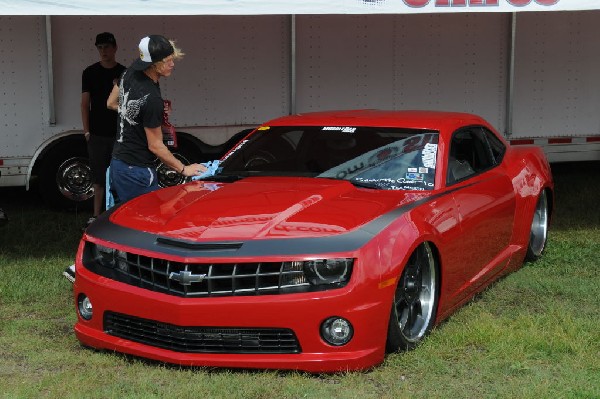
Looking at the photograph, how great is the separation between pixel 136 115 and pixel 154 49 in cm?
46

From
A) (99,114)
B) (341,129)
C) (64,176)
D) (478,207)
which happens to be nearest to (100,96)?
(99,114)

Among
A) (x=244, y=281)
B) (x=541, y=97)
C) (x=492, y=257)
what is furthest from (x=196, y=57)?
(x=244, y=281)

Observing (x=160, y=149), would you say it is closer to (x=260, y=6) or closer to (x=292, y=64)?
(x=260, y=6)

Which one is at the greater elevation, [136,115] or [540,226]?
[136,115]

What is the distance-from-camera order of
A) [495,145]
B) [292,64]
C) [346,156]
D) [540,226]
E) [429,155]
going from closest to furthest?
[429,155], [346,156], [495,145], [540,226], [292,64]

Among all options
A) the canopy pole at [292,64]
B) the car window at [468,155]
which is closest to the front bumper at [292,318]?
the car window at [468,155]

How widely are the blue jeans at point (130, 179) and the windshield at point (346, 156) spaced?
0.48 m

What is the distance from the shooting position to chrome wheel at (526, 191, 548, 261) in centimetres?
777

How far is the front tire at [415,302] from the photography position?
5.23 m

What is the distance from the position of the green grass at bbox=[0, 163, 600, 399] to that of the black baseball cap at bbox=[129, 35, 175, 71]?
5.53ft

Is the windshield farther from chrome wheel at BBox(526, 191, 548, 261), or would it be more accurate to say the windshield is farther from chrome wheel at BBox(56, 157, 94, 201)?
chrome wheel at BBox(56, 157, 94, 201)

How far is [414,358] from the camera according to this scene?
522cm

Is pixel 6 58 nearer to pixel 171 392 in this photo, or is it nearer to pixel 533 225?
pixel 533 225

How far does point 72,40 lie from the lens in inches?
397
